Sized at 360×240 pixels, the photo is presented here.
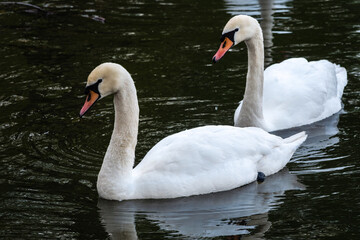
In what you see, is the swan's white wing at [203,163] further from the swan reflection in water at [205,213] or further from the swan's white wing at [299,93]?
the swan's white wing at [299,93]

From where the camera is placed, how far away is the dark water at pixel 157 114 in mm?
8320

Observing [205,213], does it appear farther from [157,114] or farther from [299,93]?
[299,93]

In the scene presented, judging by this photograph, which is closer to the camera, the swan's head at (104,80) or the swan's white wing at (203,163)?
the swan's head at (104,80)

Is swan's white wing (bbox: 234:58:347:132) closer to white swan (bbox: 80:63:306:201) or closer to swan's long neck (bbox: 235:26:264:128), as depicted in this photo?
swan's long neck (bbox: 235:26:264:128)

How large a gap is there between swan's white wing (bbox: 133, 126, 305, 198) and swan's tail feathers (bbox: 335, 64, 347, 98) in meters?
3.32

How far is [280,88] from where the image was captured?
1189cm

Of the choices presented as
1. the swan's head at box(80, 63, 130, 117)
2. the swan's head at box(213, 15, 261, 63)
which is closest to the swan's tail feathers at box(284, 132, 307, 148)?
the swan's head at box(213, 15, 261, 63)

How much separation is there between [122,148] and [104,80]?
76 centimetres

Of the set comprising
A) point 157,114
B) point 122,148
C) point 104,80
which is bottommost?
point 157,114

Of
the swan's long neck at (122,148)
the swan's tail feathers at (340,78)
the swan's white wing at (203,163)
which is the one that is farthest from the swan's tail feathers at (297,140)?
the swan's tail feathers at (340,78)

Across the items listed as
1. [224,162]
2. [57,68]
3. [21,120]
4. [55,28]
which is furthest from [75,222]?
[55,28]

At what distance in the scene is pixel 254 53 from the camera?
36.7 ft

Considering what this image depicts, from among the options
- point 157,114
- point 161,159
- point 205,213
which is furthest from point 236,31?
point 205,213

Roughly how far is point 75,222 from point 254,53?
12.7ft
